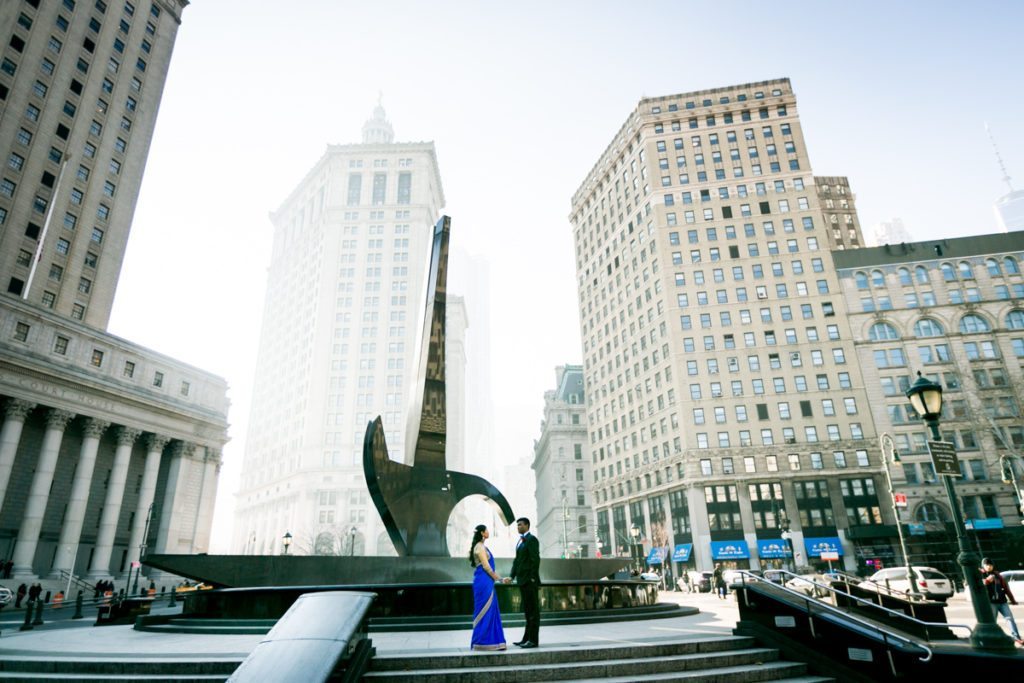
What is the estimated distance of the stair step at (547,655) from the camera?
7422 mm

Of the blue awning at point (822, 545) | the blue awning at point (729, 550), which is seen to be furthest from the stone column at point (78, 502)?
the blue awning at point (822, 545)

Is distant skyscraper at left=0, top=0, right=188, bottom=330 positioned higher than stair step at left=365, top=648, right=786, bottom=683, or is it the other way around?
distant skyscraper at left=0, top=0, right=188, bottom=330

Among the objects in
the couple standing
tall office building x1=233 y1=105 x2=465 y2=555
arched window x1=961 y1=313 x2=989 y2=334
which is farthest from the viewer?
tall office building x1=233 y1=105 x2=465 y2=555

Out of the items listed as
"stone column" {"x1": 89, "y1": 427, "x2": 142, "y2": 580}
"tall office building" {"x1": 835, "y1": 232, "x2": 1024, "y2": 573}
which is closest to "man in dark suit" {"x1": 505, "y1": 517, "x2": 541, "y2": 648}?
"stone column" {"x1": 89, "y1": 427, "x2": 142, "y2": 580}

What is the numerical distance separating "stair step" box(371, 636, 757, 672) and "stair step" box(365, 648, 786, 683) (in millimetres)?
54

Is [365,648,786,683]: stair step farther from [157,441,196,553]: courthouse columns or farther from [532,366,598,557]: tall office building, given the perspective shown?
[532,366,598,557]: tall office building

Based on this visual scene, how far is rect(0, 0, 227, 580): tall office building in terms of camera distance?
40438 mm

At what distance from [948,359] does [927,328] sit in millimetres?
3770

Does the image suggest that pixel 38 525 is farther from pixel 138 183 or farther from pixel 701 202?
pixel 701 202

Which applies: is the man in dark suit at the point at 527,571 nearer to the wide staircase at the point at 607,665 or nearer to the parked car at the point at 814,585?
the wide staircase at the point at 607,665

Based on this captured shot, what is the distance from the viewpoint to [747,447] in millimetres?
56781

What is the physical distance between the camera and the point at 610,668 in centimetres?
769

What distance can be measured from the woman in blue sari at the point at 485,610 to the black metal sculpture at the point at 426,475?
5954 mm

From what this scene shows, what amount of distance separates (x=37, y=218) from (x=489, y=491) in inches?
2043
